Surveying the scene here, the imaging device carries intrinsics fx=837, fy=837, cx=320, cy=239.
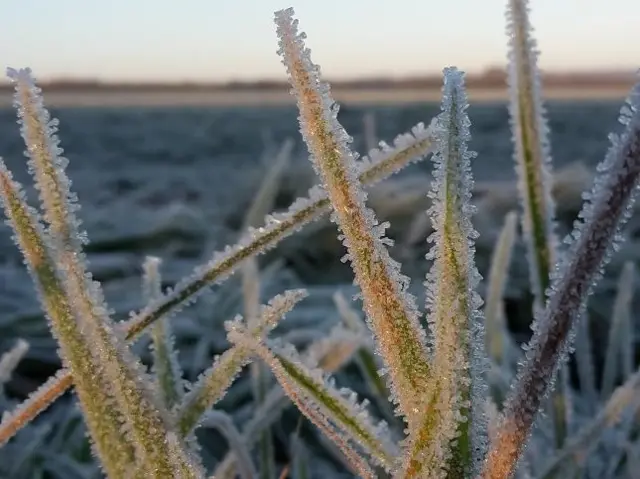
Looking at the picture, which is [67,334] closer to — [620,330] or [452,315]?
[452,315]

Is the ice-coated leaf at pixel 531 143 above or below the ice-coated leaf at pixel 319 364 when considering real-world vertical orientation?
above

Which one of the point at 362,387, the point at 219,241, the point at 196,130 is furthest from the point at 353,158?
the point at 196,130

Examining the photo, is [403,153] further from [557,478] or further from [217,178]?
[217,178]

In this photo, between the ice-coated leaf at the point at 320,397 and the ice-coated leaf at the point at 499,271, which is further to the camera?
the ice-coated leaf at the point at 499,271

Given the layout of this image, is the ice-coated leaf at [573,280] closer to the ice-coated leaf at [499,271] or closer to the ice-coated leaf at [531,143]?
the ice-coated leaf at [531,143]

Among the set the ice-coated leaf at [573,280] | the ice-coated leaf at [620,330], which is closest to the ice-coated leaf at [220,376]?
the ice-coated leaf at [573,280]
